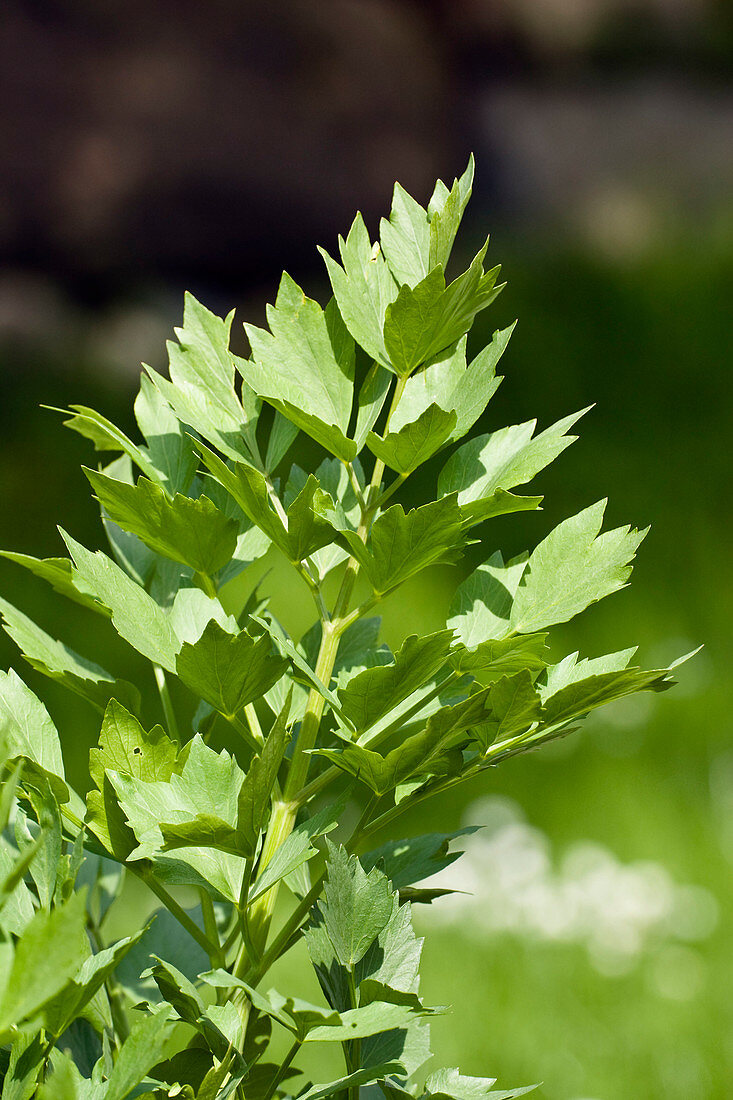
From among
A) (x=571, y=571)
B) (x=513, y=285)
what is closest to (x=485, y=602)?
(x=571, y=571)

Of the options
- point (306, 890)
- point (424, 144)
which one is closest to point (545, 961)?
point (306, 890)

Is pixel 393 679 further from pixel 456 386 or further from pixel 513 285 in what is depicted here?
pixel 513 285

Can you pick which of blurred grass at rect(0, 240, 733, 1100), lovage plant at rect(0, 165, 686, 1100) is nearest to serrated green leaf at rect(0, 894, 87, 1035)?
lovage plant at rect(0, 165, 686, 1100)

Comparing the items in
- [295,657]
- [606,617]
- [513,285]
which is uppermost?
[513,285]

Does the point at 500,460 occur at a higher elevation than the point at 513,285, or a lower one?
lower

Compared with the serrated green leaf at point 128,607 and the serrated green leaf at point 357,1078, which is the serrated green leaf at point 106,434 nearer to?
the serrated green leaf at point 128,607

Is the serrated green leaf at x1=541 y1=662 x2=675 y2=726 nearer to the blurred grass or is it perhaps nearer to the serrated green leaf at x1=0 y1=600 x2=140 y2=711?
the serrated green leaf at x1=0 y1=600 x2=140 y2=711
